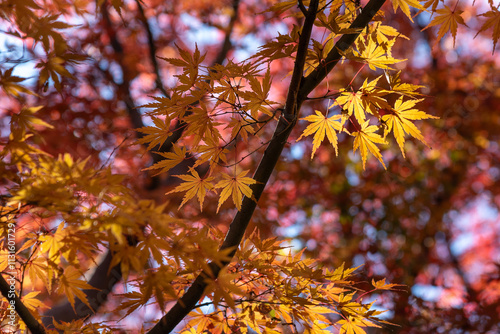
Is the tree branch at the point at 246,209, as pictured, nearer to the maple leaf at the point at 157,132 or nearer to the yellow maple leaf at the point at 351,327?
the maple leaf at the point at 157,132

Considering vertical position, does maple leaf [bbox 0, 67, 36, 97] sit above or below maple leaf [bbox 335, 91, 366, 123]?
below

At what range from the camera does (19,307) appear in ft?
2.89

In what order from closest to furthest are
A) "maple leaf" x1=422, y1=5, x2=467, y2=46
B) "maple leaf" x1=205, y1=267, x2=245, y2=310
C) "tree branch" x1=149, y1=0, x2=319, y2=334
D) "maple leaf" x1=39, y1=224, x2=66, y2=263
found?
"maple leaf" x1=205, y1=267, x2=245, y2=310 < "maple leaf" x1=39, y1=224, x2=66, y2=263 < "tree branch" x1=149, y1=0, x2=319, y2=334 < "maple leaf" x1=422, y1=5, x2=467, y2=46

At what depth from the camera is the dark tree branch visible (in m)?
0.85

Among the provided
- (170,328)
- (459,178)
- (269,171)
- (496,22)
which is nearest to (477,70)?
(459,178)

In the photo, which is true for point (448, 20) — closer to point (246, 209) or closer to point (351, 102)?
point (351, 102)

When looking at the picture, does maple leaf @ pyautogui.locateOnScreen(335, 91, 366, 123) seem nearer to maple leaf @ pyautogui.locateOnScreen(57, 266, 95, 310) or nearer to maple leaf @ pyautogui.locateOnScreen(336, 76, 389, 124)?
maple leaf @ pyautogui.locateOnScreen(336, 76, 389, 124)

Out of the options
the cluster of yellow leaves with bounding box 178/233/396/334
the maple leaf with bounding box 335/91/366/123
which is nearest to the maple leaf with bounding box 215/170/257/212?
the cluster of yellow leaves with bounding box 178/233/396/334

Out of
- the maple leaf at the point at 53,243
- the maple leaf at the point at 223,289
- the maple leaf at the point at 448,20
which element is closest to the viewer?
Answer: the maple leaf at the point at 223,289

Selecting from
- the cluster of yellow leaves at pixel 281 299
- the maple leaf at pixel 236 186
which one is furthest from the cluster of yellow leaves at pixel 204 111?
the cluster of yellow leaves at pixel 281 299

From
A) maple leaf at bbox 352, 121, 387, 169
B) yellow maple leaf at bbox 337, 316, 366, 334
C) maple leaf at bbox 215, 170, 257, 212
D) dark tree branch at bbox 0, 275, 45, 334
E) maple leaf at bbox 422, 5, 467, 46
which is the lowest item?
dark tree branch at bbox 0, 275, 45, 334

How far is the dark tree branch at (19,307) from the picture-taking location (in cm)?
85

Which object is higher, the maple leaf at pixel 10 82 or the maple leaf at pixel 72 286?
the maple leaf at pixel 10 82

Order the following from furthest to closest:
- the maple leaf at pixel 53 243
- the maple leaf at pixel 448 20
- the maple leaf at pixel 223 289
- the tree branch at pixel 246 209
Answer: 1. the maple leaf at pixel 448 20
2. the tree branch at pixel 246 209
3. the maple leaf at pixel 53 243
4. the maple leaf at pixel 223 289
